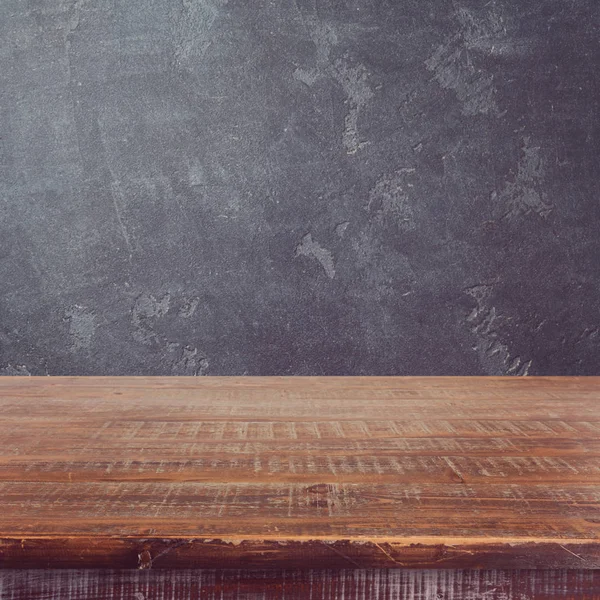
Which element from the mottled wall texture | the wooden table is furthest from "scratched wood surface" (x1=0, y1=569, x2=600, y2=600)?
the mottled wall texture

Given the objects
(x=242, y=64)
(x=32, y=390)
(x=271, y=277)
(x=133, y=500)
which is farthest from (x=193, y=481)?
(x=242, y=64)

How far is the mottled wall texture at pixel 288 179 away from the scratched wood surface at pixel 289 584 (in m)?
2.12

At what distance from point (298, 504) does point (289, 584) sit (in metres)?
0.07

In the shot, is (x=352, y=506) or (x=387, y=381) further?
(x=387, y=381)

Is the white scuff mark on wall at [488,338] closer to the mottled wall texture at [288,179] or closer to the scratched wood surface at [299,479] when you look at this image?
the mottled wall texture at [288,179]

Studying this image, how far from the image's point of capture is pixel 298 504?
685 millimetres

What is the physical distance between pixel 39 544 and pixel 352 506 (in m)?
0.26

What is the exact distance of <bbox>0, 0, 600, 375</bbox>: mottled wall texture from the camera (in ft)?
8.97

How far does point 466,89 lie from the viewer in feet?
9.00

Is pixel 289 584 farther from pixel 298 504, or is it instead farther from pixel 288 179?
pixel 288 179

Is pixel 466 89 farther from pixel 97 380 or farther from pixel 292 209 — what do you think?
pixel 97 380

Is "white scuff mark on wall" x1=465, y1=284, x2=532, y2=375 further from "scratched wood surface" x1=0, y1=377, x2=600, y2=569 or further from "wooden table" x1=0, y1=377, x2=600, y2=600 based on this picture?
"wooden table" x1=0, y1=377, x2=600, y2=600

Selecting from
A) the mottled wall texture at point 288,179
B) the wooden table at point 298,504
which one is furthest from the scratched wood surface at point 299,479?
the mottled wall texture at point 288,179

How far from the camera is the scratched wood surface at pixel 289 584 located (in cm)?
63
